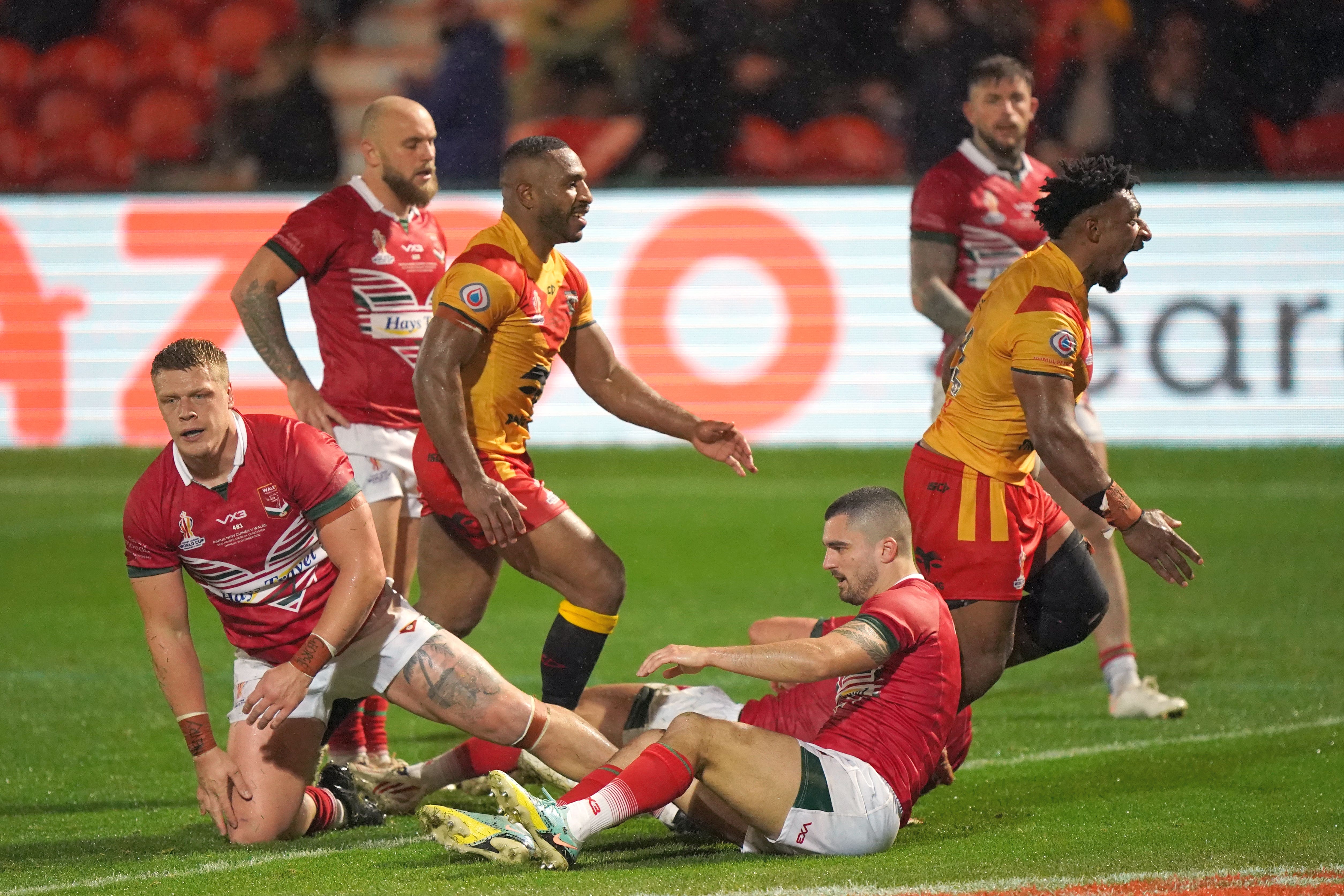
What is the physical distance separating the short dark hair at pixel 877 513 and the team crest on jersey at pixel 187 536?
6.05 feet

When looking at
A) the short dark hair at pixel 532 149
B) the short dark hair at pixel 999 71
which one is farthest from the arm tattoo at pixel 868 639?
the short dark hair at pixel 999 71

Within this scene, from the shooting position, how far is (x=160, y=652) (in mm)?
4816

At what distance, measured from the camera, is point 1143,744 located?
19.4 ft

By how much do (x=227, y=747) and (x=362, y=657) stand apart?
0.61m

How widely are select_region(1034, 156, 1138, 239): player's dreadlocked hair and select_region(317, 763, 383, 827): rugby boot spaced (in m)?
2.86

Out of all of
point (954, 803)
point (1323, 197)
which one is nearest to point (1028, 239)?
point (954, 803)

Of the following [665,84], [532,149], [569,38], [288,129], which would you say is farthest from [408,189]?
[569,38]

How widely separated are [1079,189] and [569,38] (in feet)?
35.1

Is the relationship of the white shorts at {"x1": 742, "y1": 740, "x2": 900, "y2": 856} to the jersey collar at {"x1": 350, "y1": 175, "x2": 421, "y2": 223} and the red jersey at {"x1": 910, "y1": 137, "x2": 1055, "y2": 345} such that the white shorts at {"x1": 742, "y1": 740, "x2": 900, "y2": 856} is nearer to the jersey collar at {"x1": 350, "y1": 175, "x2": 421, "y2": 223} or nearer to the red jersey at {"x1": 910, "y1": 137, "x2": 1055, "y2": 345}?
the jersey collar at {"x1": 350, "y1": 175, "x2": 421, "y2": 223}

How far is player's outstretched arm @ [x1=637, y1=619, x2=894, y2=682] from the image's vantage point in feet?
13.5

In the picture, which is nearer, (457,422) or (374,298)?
(457,422)

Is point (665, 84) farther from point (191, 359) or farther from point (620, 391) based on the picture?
point (191, 359)

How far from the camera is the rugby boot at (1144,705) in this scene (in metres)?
6.35

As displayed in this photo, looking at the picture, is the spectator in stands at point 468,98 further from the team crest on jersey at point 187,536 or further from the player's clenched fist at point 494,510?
the team crest on jersey at point 187,536
